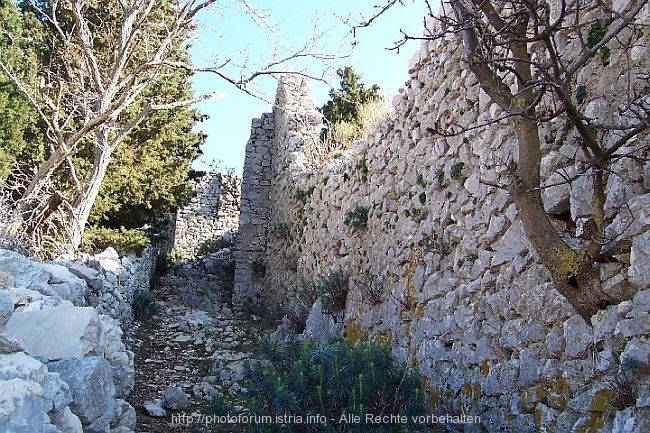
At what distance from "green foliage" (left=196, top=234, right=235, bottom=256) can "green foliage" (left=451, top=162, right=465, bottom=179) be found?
10.5 metres

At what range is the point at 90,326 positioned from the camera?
10.4 ft

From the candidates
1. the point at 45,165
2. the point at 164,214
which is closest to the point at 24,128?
the point at 45,165

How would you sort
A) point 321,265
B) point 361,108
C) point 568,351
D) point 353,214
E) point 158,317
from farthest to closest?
point 361,108 < point 158,317 < point 321,265 < point 353,214 < point 568,351

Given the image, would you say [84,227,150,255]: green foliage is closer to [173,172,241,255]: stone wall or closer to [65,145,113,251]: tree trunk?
[65,145,113,251]: tree trunk

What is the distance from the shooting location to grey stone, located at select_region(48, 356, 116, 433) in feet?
9.08

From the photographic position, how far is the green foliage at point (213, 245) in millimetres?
14773

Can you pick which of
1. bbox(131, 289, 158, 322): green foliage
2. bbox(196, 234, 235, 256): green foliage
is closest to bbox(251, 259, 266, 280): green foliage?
bbox(131, 289, 158, 322): green foliage

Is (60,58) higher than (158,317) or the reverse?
higher

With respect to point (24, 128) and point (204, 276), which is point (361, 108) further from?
point (24, 128)

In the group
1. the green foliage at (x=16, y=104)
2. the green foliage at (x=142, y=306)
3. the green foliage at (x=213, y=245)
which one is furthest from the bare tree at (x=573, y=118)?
the green foliage at (x=213, y=245)

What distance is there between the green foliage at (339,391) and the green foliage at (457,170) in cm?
150

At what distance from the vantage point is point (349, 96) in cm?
1331

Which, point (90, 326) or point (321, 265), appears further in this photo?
point (321, 265)

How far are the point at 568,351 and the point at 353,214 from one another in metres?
3.90
